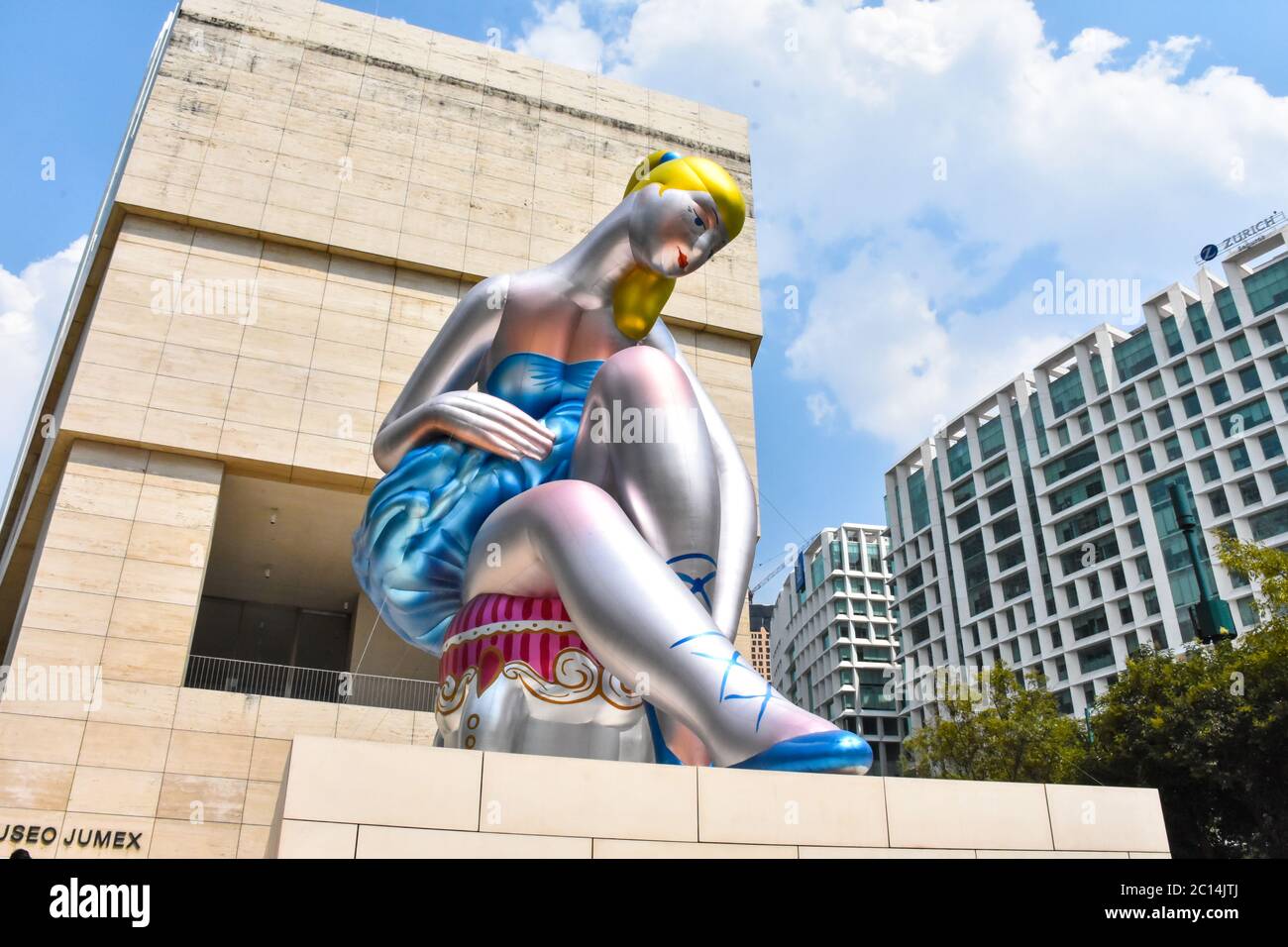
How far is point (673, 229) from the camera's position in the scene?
18.1 ft

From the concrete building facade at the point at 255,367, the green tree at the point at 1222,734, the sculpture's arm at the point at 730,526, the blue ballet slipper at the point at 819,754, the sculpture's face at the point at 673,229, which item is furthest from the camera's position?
the green tree at the point at 1222,734

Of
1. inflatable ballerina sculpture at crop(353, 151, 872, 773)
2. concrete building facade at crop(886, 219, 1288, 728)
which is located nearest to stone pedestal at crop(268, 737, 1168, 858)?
inflatable ballerina sculpture at crop(353, 151, 872, 773)

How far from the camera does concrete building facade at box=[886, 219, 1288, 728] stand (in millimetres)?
41188

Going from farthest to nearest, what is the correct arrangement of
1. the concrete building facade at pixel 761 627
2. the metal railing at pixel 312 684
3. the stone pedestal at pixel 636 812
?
the concrete building facade at pixel 761 627, the metal railing at pixel 312 684, the stone pedestal at pixel 636 812

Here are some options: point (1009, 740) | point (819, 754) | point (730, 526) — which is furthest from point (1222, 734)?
point (819, 754)

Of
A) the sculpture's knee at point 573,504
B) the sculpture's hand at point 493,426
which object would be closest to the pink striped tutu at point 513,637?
the sculpture's knee at point 573,504

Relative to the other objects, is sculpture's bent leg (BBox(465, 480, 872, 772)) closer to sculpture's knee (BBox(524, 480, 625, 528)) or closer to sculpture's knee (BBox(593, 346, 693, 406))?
sculpture's knee (BBox(524, 480, 625, 528))

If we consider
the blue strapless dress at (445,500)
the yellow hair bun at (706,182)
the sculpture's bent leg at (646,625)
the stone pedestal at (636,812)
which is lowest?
the stone pedestal at (636,812)

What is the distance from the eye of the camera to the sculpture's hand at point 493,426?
520 cm

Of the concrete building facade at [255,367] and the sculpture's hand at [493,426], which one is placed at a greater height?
the concrete building facade at [255,367]

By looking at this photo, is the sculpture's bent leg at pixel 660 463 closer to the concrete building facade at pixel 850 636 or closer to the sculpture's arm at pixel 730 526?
the sculpture's arm at pixel 730 526

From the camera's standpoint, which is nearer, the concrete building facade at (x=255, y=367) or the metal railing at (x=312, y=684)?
the concrete building facade at (x=255, y=367)

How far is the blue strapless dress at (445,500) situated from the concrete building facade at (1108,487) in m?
39.4

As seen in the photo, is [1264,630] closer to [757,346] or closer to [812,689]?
[757,346]
